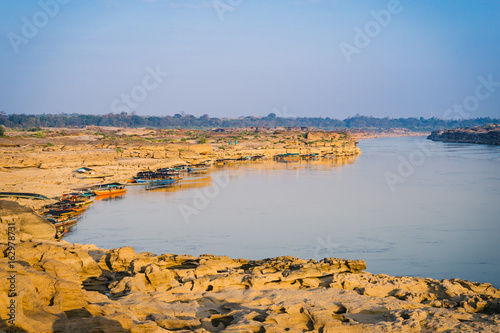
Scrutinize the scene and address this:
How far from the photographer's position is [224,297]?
10.0 m

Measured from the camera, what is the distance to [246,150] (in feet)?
216

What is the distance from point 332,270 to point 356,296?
207 cm

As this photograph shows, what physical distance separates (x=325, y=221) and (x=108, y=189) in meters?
15.9

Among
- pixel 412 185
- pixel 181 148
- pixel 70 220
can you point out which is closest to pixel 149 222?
pixel 70 220

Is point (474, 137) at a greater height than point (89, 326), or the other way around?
point (474, 137)

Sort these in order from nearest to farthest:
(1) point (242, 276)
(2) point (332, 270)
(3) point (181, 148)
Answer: (1) point (242, 276)
(2) point (332, 270)
(3) point (181, 148)

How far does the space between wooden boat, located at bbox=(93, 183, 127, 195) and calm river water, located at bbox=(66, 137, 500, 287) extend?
0.92 m

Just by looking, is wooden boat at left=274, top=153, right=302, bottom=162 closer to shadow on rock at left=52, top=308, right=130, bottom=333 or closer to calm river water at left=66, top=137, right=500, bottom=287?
calm river water at left=66, top=137, right=500, bottom=287

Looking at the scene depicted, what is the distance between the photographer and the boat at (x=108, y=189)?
102 ft

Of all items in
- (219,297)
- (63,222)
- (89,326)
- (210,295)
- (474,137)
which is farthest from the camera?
(474,137)

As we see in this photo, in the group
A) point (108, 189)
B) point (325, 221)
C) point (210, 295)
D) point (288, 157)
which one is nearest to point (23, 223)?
point (210, 295)

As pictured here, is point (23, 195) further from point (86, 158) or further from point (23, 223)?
point (86, 158)

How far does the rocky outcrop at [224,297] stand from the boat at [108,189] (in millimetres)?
19131

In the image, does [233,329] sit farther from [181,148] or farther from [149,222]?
[181,148]
